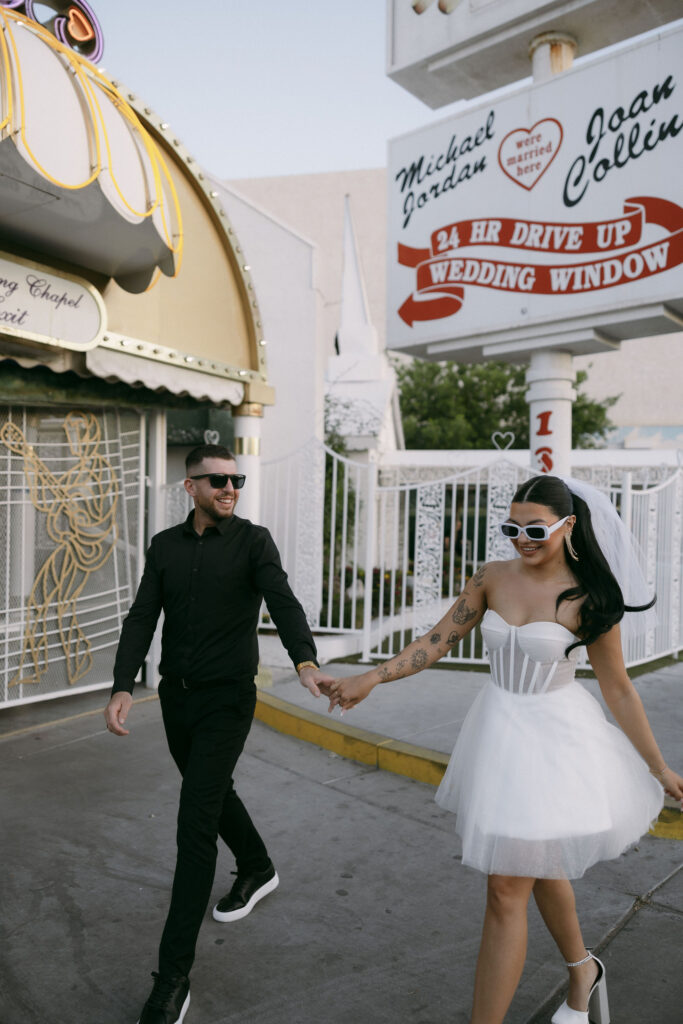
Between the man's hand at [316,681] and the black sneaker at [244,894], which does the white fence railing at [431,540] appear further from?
the man's hand at [316,681]

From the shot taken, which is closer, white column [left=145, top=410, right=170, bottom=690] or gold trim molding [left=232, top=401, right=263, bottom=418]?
gold trim molding [left=232, top=401, right=263, bottom=418]

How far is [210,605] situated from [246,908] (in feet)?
4.36

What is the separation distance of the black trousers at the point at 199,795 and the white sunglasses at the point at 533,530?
1224 millimetres

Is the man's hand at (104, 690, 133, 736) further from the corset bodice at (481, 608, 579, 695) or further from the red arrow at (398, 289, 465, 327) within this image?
the red arrow at (398, 289, 465, 327)

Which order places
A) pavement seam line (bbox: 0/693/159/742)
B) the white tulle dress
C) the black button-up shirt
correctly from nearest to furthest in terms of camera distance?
the white tulle dress < the black button-up shirt < pavement seam line (bbox: 0/693/159/742)

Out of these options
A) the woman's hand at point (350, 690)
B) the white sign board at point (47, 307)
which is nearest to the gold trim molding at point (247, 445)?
the white sign board at point (47, 307)

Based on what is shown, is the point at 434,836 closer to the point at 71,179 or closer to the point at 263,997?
the point at 263,997

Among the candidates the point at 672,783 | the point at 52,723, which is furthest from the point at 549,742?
the point at 52,723

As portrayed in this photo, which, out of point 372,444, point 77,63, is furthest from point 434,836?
point 372,444

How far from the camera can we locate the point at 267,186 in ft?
156

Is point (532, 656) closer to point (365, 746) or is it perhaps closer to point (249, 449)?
point (365, 746)

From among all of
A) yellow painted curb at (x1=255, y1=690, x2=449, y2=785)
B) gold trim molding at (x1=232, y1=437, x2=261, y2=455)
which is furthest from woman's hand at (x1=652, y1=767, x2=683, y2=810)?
gold trim molding at (x1=232, y1=437, x2=261, y2=455)

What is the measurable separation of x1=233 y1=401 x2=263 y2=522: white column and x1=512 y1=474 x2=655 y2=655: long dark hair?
4604 mm

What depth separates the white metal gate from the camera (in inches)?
242
